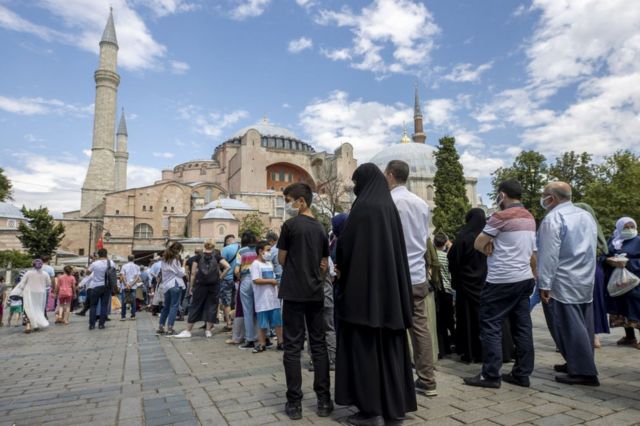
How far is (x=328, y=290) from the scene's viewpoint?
5.06 metres

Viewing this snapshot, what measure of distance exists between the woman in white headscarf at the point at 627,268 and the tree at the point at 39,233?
3730cm

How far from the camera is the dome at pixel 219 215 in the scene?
41.0 m

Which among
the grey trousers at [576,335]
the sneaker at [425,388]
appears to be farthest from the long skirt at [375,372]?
the grey trousers at [576,335]

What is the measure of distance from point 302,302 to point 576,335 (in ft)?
8.64

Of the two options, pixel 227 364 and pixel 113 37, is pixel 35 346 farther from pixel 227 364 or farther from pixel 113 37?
pixel 113 37

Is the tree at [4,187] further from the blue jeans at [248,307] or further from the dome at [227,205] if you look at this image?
the blue jeans at [248,307]

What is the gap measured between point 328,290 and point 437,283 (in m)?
1.36

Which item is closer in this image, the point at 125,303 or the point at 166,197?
the point at 125,303

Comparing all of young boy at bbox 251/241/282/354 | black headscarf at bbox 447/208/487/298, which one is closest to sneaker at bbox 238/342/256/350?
young boy at bbox 251/241/282/354

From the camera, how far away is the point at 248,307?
6.36 m


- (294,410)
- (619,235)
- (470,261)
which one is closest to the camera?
(294,410)

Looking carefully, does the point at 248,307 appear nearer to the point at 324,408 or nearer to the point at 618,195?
the point at 324,408

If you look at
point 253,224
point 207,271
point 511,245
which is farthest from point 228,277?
point 253,224

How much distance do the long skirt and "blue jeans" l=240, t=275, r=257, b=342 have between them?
3520 millimetres
